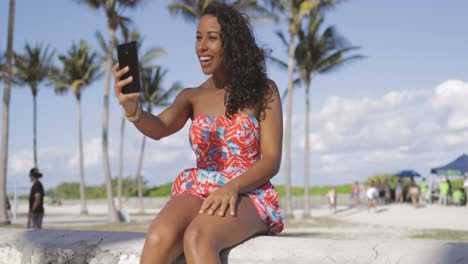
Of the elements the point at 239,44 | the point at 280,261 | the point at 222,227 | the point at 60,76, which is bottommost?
the point at 280,261

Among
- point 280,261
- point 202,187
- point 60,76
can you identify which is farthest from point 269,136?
point 60,76

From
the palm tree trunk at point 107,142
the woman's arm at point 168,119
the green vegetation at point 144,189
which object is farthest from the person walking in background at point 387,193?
the woman's arm at point 168,119

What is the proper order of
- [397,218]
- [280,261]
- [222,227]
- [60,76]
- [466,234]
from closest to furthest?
[222,227]
[280,261]
[466,234]
[397,218]
[60,76]

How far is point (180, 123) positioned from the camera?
9.47 ft

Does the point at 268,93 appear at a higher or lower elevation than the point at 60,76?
lower

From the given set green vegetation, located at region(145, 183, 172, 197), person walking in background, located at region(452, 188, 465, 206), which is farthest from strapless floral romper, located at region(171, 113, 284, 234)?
green vegetation, located at region(145, 183, 172, 197)

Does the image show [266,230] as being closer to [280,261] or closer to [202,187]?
[280,261]

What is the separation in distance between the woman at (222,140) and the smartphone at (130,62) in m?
0.03

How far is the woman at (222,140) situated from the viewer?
7.53 feet

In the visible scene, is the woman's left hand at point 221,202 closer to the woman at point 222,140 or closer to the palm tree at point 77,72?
the woman at point 222,140

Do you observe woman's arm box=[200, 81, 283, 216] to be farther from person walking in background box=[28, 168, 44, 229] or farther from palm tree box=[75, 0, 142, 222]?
palm tree box=[75, 0, 142, 222]

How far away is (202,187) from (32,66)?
1397 inches

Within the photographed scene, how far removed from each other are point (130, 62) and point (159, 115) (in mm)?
336

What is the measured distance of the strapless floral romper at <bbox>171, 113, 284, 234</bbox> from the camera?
2.55 meters
